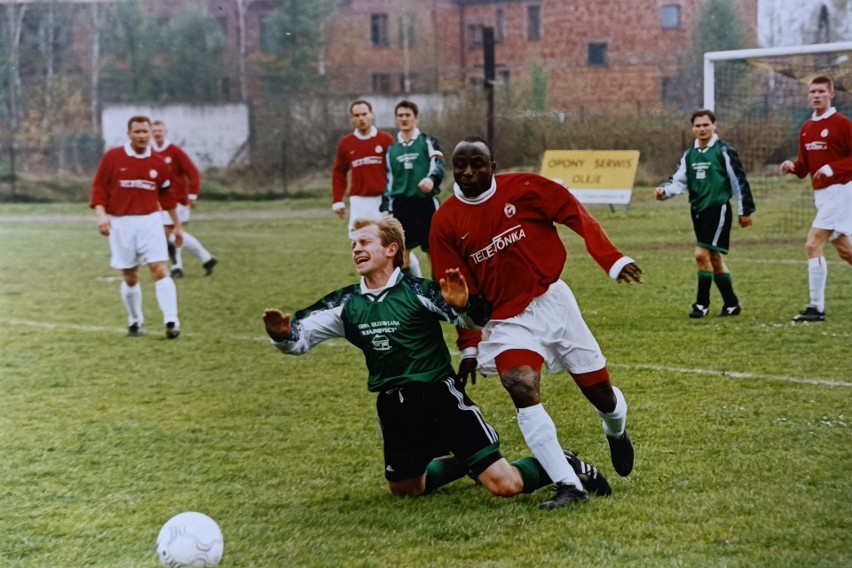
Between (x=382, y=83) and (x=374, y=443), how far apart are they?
10678 millimetres

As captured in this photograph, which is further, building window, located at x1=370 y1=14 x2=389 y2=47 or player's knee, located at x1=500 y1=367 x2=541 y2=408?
building window, located at x1=370 y1=14 x2=389 y2=47

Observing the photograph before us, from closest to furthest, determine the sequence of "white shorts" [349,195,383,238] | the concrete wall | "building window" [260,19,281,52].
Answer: "white shorts" [349,195,383,238] < "building window" [260,19,281,52] < the concrete wall

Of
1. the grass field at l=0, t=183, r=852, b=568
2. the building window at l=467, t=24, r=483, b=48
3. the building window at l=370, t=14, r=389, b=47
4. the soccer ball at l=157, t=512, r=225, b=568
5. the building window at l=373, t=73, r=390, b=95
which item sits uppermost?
the building window at l=370, t=14, r=389, b=47

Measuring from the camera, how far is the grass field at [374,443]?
13.1 ft

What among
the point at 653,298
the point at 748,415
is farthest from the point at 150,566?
the point at 653,298

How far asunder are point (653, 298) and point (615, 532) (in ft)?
21.8

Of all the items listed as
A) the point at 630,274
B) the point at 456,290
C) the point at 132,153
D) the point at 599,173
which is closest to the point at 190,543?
the point at 456,290

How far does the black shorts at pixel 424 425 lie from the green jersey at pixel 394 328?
53 millimetres

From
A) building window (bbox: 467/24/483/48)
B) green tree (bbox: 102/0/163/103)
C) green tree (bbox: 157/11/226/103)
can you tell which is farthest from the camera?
green tree (bbox: 102/0/163/103)

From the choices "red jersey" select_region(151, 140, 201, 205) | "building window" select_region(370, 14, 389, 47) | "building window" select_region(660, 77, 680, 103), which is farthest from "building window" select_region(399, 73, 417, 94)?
"building window" select_region(660, 77, 680, 103)

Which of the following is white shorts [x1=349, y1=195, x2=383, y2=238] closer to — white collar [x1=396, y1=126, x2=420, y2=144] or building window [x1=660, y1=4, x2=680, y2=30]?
white collar [x1=396, y1=126, x2=420, y2=144]

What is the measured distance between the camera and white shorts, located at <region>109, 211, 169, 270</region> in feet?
30.7

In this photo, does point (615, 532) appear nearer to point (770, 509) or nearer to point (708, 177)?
point (770, 509)

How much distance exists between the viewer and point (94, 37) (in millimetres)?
23234
